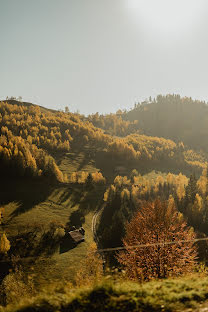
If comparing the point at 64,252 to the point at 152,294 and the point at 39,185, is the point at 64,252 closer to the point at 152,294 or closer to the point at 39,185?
the point at 39,185

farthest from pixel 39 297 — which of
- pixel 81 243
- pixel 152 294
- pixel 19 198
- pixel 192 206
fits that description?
pixel 19 198

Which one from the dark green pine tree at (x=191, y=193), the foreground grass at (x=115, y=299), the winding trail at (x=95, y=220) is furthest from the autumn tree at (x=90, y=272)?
the dark green pine tree at (x=191, y=193)

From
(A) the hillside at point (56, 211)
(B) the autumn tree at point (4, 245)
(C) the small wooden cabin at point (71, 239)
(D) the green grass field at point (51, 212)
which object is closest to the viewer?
(A) the hillside at point (56, 211)

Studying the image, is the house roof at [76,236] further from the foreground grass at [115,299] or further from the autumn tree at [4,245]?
the foreground grass at [115,299]

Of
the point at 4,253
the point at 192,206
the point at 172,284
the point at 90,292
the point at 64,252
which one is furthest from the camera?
the point at 192,206

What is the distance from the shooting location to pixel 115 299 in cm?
946

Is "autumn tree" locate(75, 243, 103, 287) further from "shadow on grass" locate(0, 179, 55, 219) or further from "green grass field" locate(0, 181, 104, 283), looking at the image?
"shadow on grass" locate(0, 179, 55, 219)

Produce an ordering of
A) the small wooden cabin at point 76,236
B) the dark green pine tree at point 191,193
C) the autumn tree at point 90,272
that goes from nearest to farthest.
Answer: the autumn tree at point 90,272, the small wooden cabin at point 76,236, the dark green pine tree at point 191,193

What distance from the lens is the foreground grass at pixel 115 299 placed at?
8992 millimetres

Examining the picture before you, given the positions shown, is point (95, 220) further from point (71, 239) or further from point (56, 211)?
point (71, 239)

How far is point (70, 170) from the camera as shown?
579 feet

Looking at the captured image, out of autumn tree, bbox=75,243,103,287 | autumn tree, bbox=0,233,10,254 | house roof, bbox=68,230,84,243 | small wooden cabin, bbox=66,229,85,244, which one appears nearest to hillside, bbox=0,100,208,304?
small wooden cabin, bbox=66,229,85,244

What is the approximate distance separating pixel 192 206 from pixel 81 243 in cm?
5735

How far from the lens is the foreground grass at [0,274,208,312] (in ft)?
29.5
